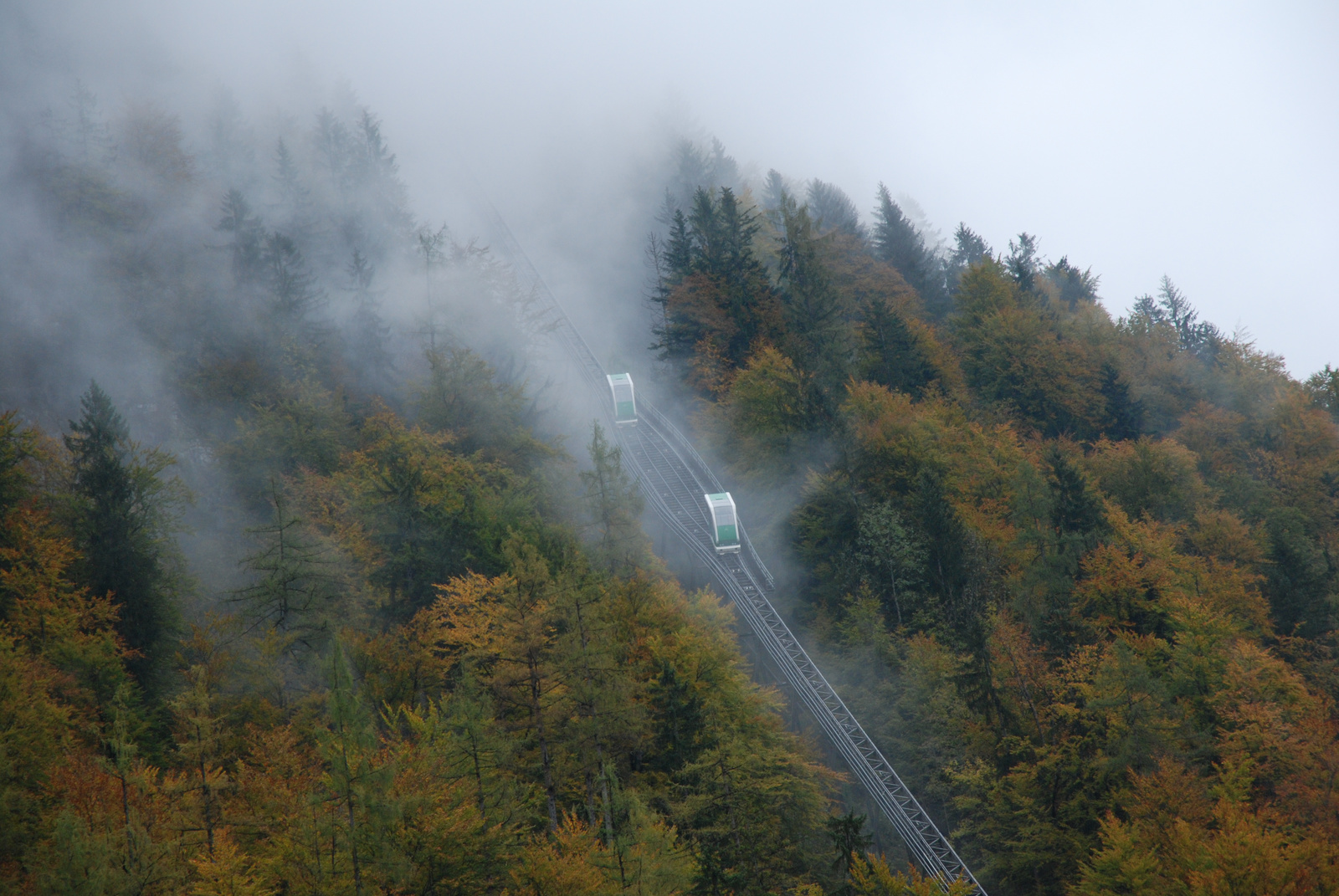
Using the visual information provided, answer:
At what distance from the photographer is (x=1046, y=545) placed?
138ft

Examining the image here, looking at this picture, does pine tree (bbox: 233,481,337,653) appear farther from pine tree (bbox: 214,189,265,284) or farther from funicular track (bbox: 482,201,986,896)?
pine tree (bbox: 214,189,265,284)

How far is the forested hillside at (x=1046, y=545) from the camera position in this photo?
3155 cm

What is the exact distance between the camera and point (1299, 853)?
1035 inches

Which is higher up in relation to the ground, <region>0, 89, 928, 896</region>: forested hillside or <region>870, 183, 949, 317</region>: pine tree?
<region>870, 183, 949, 317</region>: pine tree

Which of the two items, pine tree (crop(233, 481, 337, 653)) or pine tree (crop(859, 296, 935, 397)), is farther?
pine tree (crop(859, 296, 935, 397))

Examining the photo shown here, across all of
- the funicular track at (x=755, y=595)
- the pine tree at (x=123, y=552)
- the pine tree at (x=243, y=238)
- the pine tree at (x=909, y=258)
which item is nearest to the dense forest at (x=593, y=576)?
the pine tree at (x=123, y=552)

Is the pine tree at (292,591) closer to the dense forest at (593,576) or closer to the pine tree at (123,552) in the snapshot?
the dense forest at (593,576)

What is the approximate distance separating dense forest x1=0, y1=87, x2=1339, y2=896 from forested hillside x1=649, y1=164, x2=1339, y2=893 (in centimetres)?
22

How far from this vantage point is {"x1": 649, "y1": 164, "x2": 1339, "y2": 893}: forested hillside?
31.5m

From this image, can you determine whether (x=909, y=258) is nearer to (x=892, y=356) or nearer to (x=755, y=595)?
(x=892, y=356)

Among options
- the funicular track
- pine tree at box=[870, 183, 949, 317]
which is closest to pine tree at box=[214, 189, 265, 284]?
the funicular track

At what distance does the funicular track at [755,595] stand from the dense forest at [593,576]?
1644 mm

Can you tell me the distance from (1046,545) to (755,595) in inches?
546

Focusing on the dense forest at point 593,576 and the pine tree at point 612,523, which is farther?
the pine tree at point 612,523
